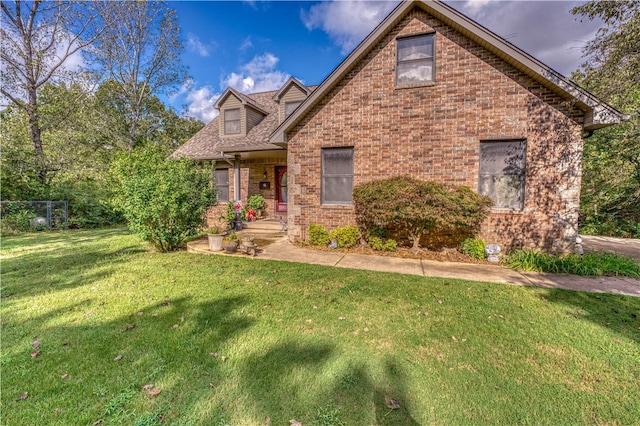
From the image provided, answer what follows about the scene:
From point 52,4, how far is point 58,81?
3471 mm

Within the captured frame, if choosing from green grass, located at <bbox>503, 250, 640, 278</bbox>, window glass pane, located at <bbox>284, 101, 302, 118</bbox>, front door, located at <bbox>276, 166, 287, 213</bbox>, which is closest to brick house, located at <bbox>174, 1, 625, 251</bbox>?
green grass, located at <bbox>503, 250, 640, 278</bbox>

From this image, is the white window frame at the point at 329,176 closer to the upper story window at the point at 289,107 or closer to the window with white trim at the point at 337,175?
the window with white trim at the point at 337,175

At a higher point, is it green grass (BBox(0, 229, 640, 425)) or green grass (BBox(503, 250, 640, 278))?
green grass (BBox(503, 250, 640, 278))

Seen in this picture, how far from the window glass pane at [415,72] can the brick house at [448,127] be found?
3cm

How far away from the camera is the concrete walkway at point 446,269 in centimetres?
501

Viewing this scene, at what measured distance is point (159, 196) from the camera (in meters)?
6.73

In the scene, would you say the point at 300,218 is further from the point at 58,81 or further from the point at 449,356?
the point at 58,81

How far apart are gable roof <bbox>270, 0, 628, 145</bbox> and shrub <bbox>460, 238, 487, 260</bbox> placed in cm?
350

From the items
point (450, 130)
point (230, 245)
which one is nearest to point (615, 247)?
point (450, 130)

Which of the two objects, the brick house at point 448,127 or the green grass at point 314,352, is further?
the brick house at point 448,127

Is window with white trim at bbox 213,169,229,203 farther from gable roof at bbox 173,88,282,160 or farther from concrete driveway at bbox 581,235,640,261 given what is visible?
concrete driveway at bbox 581,235,640,261

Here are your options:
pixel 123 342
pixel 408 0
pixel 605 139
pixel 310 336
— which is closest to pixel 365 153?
pixel 408 0

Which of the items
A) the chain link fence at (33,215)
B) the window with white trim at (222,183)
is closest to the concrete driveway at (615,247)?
the window with white trim at (222,183)

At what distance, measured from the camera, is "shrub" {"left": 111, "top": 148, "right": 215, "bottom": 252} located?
6.75 m
